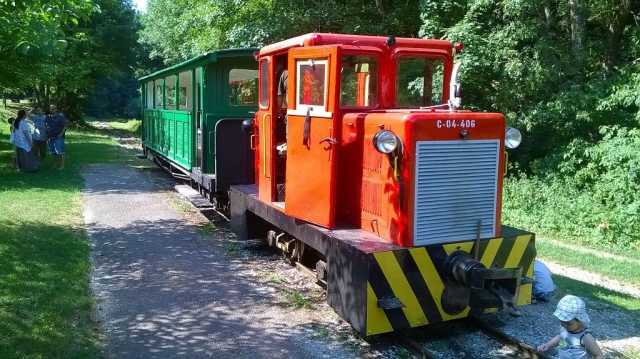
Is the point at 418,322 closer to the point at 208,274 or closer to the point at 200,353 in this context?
the point at 200,353

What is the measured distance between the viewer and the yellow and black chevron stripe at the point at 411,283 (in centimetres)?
493

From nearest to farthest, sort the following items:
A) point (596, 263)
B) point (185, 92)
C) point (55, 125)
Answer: point (596, 263) → point (185, 92) → point (55, 125)

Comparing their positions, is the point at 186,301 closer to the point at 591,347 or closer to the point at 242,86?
the point at 591,347

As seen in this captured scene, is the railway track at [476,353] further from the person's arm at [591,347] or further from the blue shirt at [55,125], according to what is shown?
the blue shirt at [55,125]

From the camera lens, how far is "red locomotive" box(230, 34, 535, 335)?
503 cm

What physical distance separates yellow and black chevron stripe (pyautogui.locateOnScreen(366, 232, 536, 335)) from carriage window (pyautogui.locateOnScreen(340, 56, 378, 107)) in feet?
5.18

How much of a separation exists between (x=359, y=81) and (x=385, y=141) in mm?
1130

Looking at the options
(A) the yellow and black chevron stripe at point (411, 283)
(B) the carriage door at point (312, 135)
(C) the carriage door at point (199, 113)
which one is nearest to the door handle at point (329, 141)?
(B) the carriage door at point (312, 135)

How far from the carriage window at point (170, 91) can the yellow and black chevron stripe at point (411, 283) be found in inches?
360

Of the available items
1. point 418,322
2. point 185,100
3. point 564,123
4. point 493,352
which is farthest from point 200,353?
point 564,123

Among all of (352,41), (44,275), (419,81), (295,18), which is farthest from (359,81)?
(295,18)

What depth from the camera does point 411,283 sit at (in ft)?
16.7

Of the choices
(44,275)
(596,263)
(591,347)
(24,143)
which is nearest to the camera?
(591,347)

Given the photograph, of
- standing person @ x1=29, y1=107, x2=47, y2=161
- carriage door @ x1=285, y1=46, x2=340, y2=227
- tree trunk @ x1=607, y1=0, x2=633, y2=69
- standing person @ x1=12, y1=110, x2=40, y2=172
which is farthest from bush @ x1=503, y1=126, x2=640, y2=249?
standing person @ x1=29, y1=107, x2=47, y2=161
